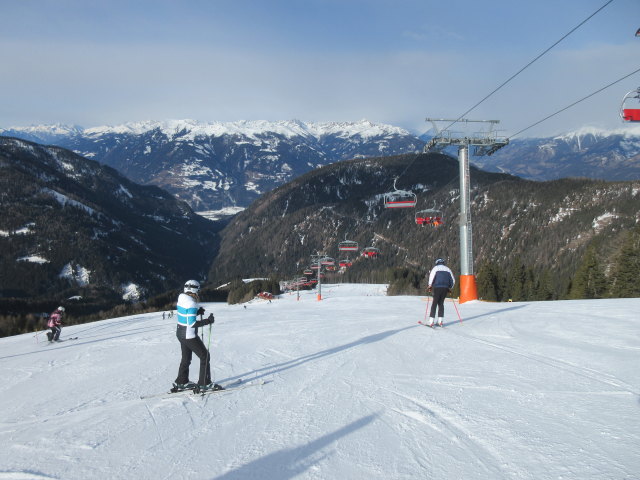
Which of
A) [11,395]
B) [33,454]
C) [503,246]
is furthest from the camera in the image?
[503,246]

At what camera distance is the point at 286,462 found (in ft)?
16.2

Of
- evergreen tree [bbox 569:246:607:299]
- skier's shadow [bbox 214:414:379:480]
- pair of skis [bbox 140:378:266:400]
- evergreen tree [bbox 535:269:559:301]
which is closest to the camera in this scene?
skier's shadow [bbox 214:414:379:480]

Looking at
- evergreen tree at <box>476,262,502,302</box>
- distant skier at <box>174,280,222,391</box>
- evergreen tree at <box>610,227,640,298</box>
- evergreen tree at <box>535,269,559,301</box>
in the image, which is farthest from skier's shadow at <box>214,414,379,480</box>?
evergreen tree at <box>476,262,502,302</box>

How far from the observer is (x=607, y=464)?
4.46 metres

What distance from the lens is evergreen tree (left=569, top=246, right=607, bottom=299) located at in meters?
45.4

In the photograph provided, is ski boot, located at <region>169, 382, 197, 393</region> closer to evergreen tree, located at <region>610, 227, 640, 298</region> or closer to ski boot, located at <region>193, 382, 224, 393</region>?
ski boot, located at <region>193, 382, 224, 393</region>

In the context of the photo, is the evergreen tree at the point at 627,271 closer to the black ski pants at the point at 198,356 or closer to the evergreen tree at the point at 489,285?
the evergreen tree at the point at 489,285

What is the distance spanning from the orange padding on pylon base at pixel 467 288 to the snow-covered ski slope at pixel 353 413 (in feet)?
30.5

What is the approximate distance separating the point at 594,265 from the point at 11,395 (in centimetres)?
5268

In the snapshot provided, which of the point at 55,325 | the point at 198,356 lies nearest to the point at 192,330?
the point at 198,356

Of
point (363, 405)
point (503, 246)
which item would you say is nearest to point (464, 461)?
point (363, 405)

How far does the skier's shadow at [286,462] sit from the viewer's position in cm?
468

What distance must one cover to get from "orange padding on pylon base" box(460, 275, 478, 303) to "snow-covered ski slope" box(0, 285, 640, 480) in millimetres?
9296

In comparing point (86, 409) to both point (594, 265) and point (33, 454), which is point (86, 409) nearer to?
point (33, 454)
